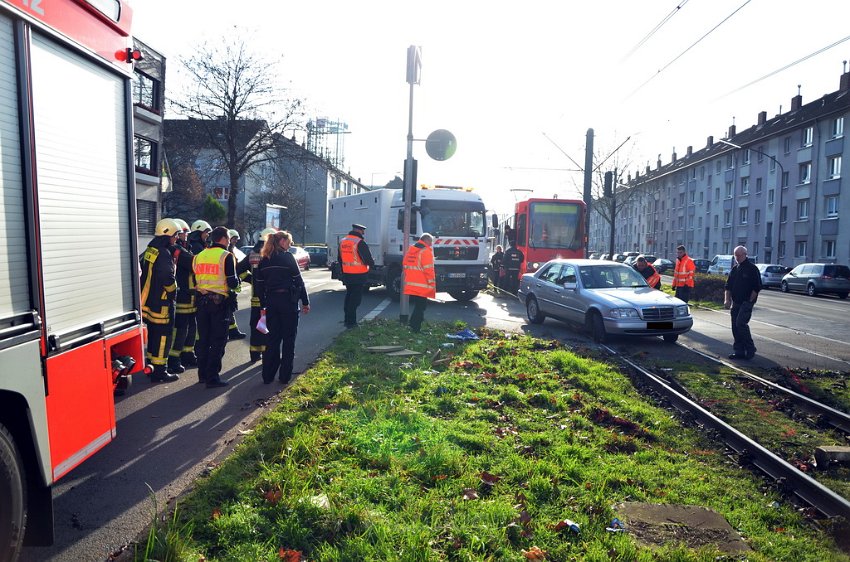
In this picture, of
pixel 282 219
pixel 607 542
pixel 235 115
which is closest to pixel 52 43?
pixel 607 542

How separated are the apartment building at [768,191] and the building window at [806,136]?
0.07m

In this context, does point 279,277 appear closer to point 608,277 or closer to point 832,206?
point 608,277

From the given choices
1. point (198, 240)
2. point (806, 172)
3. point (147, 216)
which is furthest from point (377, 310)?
point (806, 172)

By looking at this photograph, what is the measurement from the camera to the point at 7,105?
10.1 feet

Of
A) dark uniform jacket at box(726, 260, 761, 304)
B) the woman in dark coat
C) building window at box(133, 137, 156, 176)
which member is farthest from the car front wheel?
building window at box(133, 137, 156, 176)

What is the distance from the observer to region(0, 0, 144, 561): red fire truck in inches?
118

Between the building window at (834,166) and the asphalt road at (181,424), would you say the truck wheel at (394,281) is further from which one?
the building window at (834,166)

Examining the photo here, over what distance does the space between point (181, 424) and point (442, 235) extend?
45.1 ft

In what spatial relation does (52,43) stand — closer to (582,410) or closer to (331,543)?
(331,543)

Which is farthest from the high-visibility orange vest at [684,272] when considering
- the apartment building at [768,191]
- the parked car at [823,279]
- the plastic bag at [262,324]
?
the apartment building at [768,191]

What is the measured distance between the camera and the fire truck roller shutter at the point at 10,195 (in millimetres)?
2980

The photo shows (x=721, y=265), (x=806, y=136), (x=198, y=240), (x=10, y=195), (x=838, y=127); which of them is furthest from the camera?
(x=806, y=136)

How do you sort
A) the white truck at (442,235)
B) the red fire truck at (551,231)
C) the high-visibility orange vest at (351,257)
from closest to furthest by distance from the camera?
1. the high-visibility orange vest at (351,257)
2. the white truck at (442,235)
3. the red fire truck at (551,231)

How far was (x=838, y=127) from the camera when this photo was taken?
1732 inches
